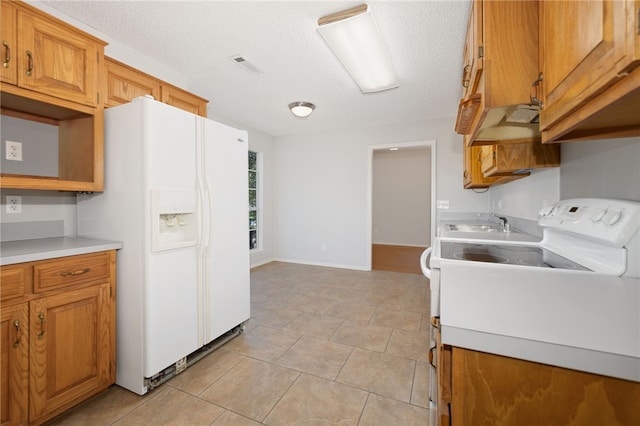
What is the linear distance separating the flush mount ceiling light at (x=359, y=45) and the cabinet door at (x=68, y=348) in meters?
2.30

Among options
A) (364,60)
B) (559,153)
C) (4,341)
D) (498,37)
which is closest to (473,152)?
(559,153)

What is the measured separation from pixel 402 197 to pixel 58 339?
6.78 m

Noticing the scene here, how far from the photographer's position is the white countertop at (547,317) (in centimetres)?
72

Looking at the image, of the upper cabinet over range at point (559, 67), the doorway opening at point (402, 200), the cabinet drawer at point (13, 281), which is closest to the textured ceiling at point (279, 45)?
the upper cabinet over range at point (559, 67)

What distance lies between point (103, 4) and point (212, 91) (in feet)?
4.57

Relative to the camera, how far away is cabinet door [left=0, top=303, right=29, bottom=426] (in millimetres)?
1261

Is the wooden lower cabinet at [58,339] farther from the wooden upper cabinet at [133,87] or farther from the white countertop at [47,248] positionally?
the wooden upper cabinet at [133,87]

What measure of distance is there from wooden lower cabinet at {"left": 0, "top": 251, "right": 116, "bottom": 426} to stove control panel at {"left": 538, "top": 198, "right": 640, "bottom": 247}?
2.40m

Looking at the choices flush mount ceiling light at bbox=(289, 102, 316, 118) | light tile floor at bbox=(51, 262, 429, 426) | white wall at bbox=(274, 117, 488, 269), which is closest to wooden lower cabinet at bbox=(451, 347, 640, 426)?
light tile floor at bbox=(51, 262, 429, 426)

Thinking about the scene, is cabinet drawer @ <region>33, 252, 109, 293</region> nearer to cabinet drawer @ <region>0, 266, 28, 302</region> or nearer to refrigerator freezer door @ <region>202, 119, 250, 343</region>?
cabinet drawer @ <region>0, 266, 28, 302</region>

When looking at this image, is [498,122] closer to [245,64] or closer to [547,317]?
[547,317]

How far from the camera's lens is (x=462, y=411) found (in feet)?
2.82

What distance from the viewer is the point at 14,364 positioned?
4.24 ft

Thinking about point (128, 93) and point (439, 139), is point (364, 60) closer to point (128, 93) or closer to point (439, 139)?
point (128, 93)
